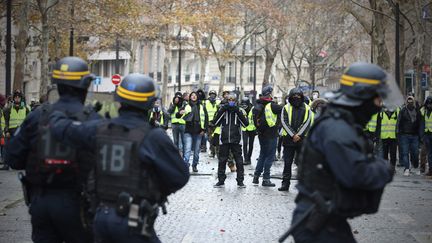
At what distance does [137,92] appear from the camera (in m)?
6.91

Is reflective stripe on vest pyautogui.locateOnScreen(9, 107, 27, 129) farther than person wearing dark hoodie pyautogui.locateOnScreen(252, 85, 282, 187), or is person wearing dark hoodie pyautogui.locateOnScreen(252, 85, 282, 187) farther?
reflective stripe on vest pyautogui.locateOnScreen(9, 107, 27, 129)

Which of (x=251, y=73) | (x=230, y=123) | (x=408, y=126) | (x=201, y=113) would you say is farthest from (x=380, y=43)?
(x=251, y=73)

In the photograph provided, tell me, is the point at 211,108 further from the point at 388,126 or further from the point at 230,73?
the point at 230,73

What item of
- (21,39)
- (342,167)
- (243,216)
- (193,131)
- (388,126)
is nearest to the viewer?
(342,167)

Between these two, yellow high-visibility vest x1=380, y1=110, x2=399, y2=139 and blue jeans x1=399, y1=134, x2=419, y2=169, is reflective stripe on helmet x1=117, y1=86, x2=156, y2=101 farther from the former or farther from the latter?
yellow high-visibility vest x1=380, y1=110, x2=399, y2=139

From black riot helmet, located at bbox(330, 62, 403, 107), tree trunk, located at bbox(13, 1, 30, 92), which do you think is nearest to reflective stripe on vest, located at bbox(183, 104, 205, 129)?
tree trunk, located at bbox(13, 1, 30, 92)

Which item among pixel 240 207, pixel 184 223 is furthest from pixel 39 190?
pixel 240 207

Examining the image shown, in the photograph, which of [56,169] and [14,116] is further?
[14,116]

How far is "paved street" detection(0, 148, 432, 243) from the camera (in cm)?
1214

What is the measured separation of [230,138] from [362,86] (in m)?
12.7

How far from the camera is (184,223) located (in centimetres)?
1324

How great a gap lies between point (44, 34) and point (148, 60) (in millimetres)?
51015

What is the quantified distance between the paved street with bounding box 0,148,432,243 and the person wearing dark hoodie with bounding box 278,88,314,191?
0.75 meters

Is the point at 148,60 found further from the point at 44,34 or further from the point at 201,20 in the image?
the point at 44,34
